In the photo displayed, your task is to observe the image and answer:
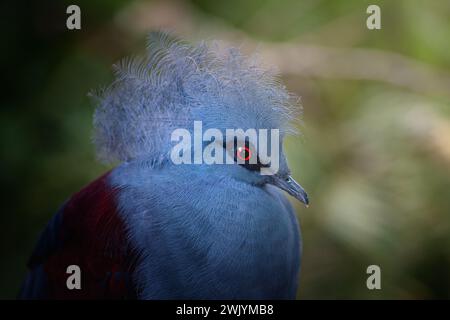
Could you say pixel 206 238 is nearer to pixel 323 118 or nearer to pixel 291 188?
pixel 291 188

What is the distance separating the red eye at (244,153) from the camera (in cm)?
140

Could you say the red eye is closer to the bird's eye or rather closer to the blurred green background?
the bird's eye

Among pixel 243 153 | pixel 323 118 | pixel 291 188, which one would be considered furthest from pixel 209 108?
pixel 323 118

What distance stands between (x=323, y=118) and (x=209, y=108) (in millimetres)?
1668

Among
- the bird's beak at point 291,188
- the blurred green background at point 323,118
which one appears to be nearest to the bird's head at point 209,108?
the bird's beak at point 291,188

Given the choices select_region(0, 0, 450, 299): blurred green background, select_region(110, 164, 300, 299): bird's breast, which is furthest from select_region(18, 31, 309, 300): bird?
select_region(0, 0, 450, 299): blurred green background

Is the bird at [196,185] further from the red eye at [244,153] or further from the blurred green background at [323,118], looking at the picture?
the blurred green background at [323,118]

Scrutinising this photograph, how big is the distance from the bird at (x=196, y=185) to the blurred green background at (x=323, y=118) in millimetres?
1064

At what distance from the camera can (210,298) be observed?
145cm

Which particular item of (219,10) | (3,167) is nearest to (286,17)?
(219,10)

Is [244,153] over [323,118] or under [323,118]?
under

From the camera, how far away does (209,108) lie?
4.60 feet

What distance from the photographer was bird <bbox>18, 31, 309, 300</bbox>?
4.65 feet
